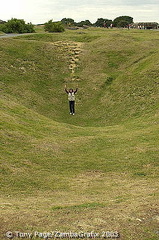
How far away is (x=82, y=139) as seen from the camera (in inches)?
666

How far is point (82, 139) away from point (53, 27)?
4423 cm

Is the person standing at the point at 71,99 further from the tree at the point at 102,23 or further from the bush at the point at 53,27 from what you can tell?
the tree at the point at 102,23

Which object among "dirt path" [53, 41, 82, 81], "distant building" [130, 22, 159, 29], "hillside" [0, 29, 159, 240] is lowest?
"hillside" [0, 29, 159, 240]

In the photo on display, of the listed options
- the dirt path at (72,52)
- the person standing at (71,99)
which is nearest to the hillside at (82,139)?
the dirt path at (72,52)

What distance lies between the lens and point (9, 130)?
49.2 feet

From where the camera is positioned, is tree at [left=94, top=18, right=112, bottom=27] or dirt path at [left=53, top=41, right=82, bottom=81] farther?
tree at [left=94, top=18, right=112, bottom=27]

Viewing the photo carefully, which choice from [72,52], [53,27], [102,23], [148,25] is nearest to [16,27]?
[53,27]

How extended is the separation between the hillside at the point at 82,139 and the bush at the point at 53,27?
18.9 m

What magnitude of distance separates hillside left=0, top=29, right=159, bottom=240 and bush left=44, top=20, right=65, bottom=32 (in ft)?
61.9

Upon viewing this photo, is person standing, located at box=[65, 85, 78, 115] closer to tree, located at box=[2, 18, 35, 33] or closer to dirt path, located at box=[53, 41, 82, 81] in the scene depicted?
dirt path, located at box=[53, 41, 82, 81]

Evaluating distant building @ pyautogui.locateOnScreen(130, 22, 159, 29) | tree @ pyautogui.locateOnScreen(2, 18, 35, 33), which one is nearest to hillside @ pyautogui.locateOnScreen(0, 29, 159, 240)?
tree @ pyautogui.locateOnScreen(2, 18, 35, 33)

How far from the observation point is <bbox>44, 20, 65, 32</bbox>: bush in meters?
56.6

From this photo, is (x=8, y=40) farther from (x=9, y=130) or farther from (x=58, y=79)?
(x=9, y=130)

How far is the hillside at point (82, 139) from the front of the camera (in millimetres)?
7757
